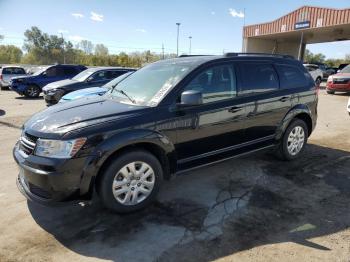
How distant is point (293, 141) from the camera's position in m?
5.52

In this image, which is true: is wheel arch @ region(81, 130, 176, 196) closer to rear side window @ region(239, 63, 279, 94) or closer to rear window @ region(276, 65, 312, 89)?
rear side window @ region(239, 63, 279, 94)

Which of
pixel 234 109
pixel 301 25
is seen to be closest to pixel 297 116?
pixel 234 109

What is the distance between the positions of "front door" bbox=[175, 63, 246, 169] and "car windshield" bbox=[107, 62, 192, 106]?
0.25 meters

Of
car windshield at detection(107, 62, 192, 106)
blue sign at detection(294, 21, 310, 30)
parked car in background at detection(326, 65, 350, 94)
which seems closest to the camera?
car windshield at detection(107, 62, 192, 106)

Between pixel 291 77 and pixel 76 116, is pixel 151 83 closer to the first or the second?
pixel 76 116

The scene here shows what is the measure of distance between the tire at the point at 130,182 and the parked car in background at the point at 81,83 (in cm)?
862

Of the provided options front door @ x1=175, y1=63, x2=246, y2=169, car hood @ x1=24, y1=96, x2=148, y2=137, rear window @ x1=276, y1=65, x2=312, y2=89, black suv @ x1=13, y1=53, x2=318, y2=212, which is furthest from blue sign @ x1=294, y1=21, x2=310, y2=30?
car hood @ x1=24, y1=96, x2=148, y2=137

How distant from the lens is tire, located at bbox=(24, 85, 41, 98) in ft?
51.1

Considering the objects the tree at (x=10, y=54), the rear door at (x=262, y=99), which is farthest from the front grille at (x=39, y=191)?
the tree at (x=10, y=54)

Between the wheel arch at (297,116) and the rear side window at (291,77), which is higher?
the rear side window at (291,77)

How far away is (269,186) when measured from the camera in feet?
14.9

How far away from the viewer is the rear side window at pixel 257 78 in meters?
4.63

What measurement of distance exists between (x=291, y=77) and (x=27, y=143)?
413cm

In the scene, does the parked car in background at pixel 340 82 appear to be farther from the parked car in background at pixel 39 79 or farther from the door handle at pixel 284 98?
the door handle at pixel 284 98
